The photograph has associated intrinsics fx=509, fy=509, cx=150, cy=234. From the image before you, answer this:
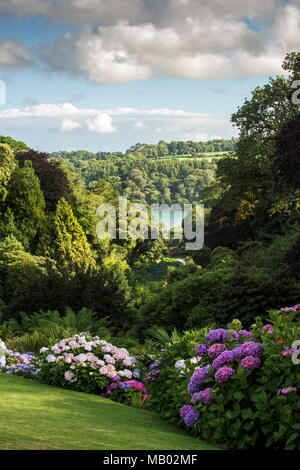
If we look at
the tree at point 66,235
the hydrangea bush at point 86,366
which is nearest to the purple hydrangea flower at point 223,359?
the hydrangea bush at point 86,366

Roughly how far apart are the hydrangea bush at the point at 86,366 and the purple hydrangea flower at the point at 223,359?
315 centimetres

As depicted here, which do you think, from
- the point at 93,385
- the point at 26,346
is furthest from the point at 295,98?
the point at 93,385

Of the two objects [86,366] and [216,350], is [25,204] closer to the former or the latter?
[86,366]

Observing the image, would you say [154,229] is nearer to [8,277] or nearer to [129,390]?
[8,277]

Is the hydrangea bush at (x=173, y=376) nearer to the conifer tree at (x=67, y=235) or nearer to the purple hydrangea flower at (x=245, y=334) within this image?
the purple hydrangea flower at (x=245, y=334)

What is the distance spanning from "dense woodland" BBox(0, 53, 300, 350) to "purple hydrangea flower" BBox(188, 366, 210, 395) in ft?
21.9

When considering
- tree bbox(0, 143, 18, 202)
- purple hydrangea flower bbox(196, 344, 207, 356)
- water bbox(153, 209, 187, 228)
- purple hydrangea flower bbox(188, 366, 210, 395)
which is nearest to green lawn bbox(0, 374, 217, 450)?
purple hydrangea flower bbox(188, 366, 210, 395)

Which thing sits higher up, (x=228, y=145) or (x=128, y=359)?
(x=228, y=145)

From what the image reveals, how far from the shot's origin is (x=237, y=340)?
5.58 meters

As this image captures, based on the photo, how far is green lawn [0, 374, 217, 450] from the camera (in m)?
3.88

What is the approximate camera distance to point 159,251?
57.0m

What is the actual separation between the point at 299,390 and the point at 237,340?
1.37 meters

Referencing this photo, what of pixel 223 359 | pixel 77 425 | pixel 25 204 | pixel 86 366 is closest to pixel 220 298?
pixel 86 366
